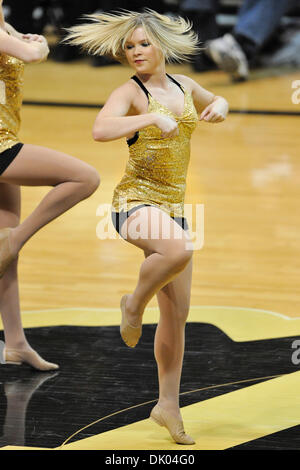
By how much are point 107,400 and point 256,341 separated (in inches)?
34.5

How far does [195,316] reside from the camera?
14.7 ft

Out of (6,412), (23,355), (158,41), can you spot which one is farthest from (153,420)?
(158,41)

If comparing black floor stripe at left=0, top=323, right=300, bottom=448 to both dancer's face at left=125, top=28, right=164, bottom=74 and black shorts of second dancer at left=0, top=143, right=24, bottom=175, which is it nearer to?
black shorts of second dancer at left=0, top=143, right=24, bottom=175

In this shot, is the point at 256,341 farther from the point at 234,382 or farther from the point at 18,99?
the point at 18,99

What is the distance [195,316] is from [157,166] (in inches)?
59.8

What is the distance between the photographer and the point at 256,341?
13.7ft

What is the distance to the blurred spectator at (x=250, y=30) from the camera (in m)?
9.52

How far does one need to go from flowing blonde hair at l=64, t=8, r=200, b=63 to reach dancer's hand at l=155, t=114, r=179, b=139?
338 mm

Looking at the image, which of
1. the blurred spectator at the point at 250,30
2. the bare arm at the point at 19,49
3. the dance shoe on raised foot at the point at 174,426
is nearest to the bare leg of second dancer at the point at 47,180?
the bare arm at the point at 19,49

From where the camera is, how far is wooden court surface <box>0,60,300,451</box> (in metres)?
3.39

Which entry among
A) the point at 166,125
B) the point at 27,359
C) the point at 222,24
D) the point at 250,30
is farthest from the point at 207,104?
the point at 222,24

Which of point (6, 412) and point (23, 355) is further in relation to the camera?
point (23, 355)

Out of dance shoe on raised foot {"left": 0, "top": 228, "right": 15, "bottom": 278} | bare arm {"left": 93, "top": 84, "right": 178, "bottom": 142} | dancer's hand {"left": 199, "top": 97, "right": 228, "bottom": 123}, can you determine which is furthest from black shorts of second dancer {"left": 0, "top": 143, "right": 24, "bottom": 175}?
dancer's hand {"left": 199, "top": 97, "right": 228, "bottom": 123}

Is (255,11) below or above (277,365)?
above
